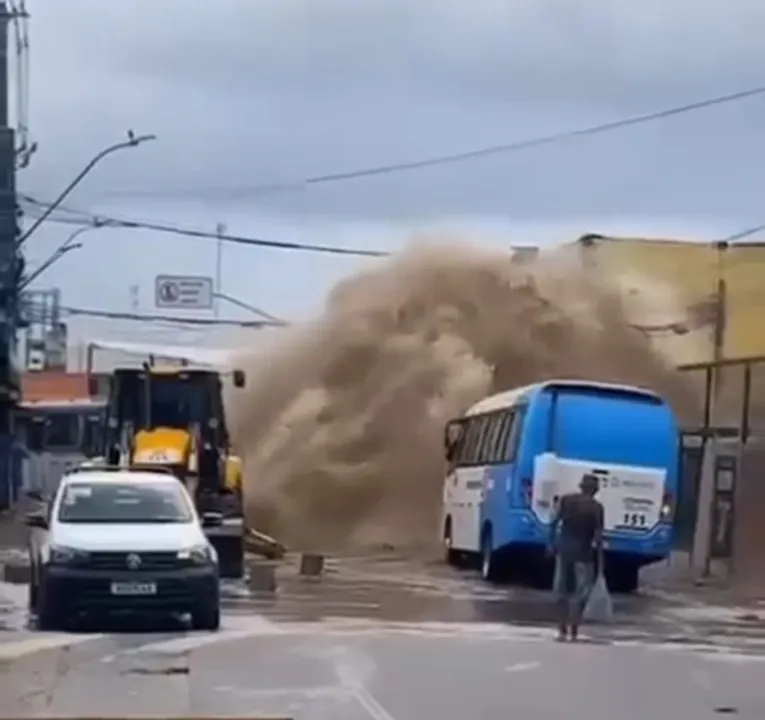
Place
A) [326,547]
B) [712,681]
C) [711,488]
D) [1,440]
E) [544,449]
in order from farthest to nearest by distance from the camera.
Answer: [1,440] < [326,547] < [711,488] < [544,449] < [712,681]

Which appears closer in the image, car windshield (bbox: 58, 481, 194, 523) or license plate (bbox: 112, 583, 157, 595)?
license plate (bbox: 112, 583, 157, 595)

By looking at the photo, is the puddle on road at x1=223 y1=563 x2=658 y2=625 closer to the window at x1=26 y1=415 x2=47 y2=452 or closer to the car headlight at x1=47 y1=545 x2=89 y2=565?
the car headlight at x1=47 y1=545 x2=89 y2=565

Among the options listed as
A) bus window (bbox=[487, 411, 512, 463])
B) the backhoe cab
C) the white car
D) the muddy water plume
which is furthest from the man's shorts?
Answer: the muddy water plume

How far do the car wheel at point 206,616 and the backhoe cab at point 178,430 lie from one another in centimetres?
1068

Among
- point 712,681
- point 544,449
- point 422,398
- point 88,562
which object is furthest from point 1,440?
point 712,681

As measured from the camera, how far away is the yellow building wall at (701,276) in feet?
166

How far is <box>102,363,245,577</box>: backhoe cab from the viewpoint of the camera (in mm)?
33750

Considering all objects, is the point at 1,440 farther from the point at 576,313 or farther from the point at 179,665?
the point at 179,665

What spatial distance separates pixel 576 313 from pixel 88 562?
25.5 metres

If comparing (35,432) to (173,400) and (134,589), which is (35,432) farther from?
(134,589)

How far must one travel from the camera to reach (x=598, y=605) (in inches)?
980

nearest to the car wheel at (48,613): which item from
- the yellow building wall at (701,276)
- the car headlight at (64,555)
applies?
the car headlight at (64,555)

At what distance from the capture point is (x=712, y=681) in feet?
60.7

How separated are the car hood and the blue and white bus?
9.64 metres
